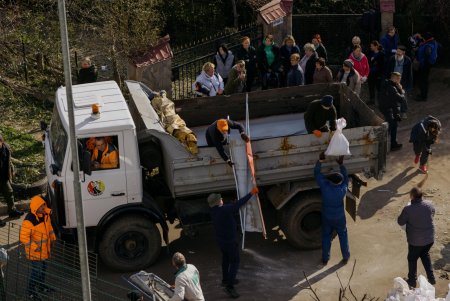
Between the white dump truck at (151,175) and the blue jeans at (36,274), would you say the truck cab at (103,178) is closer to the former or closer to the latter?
the white dump truck at (151,175)

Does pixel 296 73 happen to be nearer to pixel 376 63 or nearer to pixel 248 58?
pixel 248 58

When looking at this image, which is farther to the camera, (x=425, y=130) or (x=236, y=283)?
(x=425, y=130)

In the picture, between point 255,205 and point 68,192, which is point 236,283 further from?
point 68,192

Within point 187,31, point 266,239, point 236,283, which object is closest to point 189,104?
point 266,239

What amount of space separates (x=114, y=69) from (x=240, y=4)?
567 cm

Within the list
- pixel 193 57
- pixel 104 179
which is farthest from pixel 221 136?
pixel 193 57

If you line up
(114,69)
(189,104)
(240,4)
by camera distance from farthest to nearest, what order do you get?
(240,4) → (114,69) → (189,104)

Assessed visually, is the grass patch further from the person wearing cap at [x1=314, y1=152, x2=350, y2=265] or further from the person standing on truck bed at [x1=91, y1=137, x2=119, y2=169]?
the person wearing cap at [x1=314, y1=152, x2=350, y2=265]

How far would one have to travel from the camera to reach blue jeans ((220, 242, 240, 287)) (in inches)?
370

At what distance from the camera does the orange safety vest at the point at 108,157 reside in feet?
31.4

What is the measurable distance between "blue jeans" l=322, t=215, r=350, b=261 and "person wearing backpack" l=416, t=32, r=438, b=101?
639cm

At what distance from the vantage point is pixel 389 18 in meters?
16.8

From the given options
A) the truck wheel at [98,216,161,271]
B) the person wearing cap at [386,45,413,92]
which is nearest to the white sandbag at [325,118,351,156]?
the truck wheel at [98,216,161,271]

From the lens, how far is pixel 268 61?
48.3 ft
